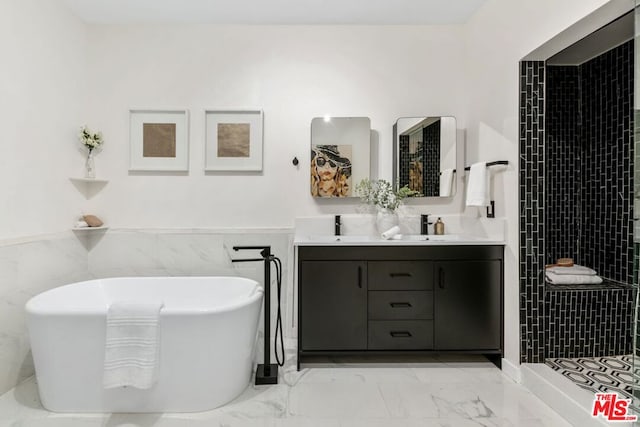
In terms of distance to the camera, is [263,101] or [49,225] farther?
[263,101]

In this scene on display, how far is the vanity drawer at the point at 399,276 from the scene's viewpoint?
2656 mm

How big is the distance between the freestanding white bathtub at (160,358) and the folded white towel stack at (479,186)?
5.58 feet

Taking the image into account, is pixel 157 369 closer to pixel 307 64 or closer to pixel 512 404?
pixel 512 404

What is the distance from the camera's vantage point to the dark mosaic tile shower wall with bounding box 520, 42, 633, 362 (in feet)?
7.93

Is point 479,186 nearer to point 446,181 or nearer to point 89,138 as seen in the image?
point 446,181

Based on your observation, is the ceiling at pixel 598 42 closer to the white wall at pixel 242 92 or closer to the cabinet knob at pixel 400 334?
→ the white wall at pixel 242 92

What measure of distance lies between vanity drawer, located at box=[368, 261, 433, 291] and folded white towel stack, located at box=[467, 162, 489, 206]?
56cm

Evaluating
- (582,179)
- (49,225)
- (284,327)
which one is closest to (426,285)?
(284,327)

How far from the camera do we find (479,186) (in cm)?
270

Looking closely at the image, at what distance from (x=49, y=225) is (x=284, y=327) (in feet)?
6.21

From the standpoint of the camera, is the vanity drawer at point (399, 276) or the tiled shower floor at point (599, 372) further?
the vanity drawer at point (399, 276)

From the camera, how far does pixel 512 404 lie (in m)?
2.18

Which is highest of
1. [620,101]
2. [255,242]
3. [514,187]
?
[620,101]

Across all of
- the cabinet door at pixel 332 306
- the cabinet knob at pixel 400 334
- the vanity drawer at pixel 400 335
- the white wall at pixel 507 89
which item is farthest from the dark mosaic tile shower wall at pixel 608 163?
the cabinet door at pixel 332 306
